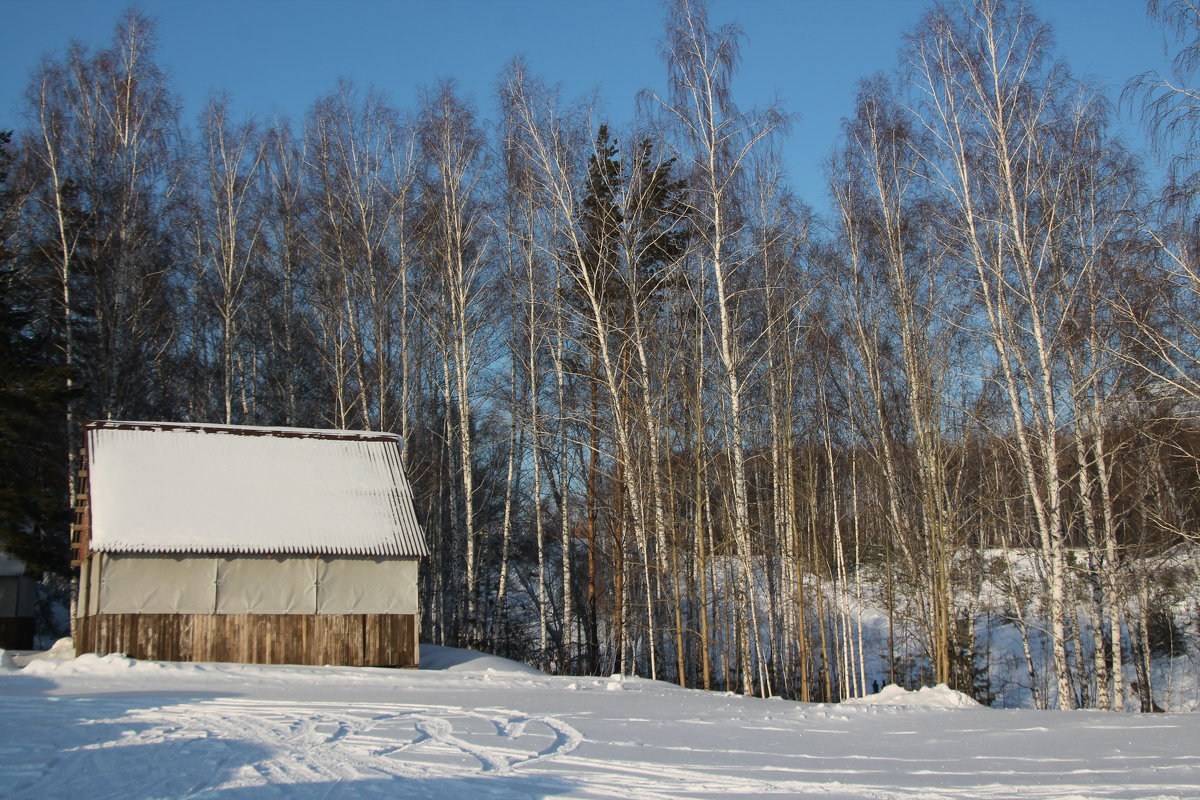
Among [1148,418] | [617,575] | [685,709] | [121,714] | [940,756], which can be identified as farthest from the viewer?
[617,575]

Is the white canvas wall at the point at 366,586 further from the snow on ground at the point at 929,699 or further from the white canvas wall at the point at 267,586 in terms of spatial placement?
the snow on ground at the point at 929,699

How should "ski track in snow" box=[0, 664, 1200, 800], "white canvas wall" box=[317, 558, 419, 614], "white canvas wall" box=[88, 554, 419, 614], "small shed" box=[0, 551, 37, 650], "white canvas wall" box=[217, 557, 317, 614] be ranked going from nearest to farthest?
"ski track in snow" box=[0, 664, 1200, 800]
"white canvas wall" box=[88, 554, 419, 614]
"white canvas wall" box=[217, 557, 317, 614]
"white canvas wall" box=[317, 558, 419, 614]
"small shed" box=[0, 551, 37, 650]

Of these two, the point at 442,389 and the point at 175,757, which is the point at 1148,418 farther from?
the point at 442,389

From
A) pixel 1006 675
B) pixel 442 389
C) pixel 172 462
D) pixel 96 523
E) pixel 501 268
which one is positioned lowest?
pixel 1006 675

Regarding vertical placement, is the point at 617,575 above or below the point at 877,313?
below

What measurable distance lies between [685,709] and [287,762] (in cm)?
622

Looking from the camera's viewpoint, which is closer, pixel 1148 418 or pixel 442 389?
pixel 1148 418

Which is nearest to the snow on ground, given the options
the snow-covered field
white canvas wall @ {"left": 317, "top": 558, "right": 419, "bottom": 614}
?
the snow-covered field

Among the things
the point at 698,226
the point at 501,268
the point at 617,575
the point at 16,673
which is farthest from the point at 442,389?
the point at 16,673

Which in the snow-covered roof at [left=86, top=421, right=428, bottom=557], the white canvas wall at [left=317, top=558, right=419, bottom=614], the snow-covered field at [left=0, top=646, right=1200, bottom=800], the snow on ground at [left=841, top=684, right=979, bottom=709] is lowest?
the snow on ground at [left=841, top=684, right=979, bottom=709]

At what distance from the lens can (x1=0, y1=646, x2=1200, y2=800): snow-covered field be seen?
7.20 meters

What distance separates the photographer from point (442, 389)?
28344mm

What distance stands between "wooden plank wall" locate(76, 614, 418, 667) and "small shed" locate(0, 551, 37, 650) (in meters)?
10.9

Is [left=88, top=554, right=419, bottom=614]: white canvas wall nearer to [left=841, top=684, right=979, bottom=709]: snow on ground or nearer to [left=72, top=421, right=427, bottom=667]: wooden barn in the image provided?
[left=72, top=421, right=427, bottom=667]: wooden barn
